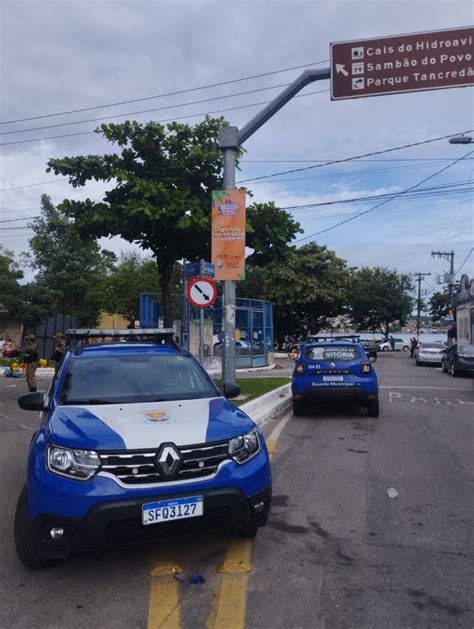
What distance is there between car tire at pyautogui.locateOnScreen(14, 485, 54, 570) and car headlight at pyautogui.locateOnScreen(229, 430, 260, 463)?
1.41 metres

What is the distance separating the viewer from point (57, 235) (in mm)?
39031

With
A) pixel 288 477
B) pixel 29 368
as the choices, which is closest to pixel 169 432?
pixel 288 477

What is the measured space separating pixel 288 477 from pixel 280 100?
6583 millimetres

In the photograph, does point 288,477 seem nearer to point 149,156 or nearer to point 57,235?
point 149,156

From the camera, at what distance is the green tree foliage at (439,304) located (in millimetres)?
66125

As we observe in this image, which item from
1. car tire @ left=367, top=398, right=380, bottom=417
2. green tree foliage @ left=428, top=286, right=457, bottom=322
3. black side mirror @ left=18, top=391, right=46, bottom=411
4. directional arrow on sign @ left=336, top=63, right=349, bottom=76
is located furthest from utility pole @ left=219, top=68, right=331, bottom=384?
green tree foliage @ left=428, top=286, right=457, bottom=322

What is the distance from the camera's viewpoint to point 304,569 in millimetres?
4020

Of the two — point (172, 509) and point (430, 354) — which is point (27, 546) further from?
point (430, 354)

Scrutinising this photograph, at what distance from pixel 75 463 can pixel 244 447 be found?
1173 mm

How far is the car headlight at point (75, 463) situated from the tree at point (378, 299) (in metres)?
54.8

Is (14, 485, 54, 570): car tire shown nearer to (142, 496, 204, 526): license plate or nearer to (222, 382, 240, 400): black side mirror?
(142, 496, 204, 526): license plate

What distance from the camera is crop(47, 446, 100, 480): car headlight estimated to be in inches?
148

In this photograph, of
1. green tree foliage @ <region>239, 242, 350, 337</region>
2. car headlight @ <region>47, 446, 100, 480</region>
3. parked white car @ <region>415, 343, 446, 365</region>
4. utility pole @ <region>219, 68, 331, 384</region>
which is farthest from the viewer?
green tree foliage @ <region>239, 242, 350, 337</region>

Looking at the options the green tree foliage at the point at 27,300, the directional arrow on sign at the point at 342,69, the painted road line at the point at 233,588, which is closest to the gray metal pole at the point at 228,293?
the directional arrow on sign at the point at 342,69
